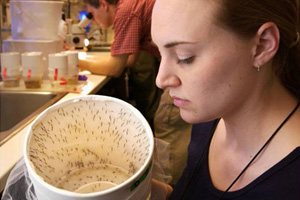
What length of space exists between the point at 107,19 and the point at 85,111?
1.69 metres

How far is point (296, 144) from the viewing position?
2.16 feet

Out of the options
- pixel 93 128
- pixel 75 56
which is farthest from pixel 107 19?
pixel 93 128

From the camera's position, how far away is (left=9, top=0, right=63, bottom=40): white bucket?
5.66ft

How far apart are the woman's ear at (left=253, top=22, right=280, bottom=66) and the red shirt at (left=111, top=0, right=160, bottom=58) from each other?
1243 mm

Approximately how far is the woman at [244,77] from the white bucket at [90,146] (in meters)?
0.14

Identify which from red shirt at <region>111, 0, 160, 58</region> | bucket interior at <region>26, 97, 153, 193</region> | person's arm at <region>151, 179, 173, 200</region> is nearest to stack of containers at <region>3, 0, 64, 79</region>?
red shirt at <region>111, 0, 160, 58</region>

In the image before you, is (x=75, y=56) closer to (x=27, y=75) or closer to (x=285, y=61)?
(x=27, y=75)

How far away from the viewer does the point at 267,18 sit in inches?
24.9

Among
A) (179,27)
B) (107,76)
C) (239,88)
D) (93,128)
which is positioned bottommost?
(107,76)

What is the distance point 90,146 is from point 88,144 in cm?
1

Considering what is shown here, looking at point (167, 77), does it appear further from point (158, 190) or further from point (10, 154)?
point (10, 154)

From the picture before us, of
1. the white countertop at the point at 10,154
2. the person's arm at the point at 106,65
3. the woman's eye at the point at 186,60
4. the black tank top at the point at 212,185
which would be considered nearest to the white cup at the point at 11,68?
the person's arm at the point at 106,65

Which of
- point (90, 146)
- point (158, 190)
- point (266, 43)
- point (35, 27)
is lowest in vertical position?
point (158, 190)

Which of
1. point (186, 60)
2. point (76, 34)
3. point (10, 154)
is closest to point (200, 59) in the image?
point (186, 60)
